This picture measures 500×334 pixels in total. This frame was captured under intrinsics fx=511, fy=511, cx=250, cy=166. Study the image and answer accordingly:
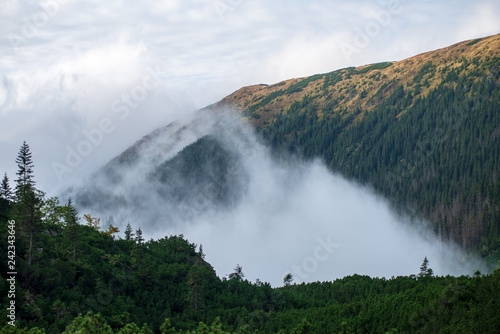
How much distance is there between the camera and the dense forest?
60.9m

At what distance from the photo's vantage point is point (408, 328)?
74.2 m

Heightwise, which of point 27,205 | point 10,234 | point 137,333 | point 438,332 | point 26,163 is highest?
point 26,163

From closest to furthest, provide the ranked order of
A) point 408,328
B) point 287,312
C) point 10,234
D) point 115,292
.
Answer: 1. point 10,234
2. point 408,328
3. point 115,292
4. point 287,312

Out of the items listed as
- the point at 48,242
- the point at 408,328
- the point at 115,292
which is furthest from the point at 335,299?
the point at 48,242

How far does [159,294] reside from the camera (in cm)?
9138

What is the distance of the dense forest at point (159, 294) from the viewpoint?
60.9 m

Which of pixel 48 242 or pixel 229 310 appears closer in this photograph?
pixel 48 242

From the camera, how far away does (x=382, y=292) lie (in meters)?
111

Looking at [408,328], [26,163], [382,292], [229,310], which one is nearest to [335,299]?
[382,292]

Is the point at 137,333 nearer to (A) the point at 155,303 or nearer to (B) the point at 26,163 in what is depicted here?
(A) the point at 155,303

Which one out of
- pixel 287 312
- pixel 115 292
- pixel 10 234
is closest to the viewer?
pixel 10 234

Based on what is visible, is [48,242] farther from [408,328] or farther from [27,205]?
[408,328]

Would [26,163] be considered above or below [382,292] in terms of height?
above

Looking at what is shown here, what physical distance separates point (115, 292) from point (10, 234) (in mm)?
21903
